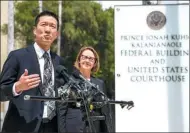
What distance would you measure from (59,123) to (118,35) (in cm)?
425

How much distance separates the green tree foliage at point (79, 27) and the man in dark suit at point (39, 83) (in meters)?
26.7

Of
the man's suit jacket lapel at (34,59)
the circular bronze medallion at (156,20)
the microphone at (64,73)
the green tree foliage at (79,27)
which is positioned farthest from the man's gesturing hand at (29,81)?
the green tree foliage at (79,27)

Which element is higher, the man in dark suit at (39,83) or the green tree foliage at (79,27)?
the green tree foliage at (79,27)

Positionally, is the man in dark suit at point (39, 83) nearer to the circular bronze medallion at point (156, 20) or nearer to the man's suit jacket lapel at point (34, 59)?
the man's suit jacket lapel at point (34, 59)

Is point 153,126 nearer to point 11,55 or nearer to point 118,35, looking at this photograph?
point 118,35

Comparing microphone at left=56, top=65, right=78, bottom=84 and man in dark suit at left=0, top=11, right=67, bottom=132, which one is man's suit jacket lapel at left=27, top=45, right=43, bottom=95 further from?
microphone at left=56, top=65, right=78, bottom=84

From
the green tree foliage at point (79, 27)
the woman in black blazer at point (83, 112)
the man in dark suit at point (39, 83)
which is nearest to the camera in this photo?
the man in dark suit at point (39, 83)

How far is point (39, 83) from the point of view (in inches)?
109

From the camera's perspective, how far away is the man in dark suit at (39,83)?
2773mm

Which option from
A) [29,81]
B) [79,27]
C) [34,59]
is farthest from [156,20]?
[79,27]

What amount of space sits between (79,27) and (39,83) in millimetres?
29455

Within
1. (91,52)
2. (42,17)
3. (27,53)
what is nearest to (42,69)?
(27,53)

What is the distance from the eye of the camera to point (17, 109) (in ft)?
9.17

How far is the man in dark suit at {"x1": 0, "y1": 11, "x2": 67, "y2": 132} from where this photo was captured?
2773mm
